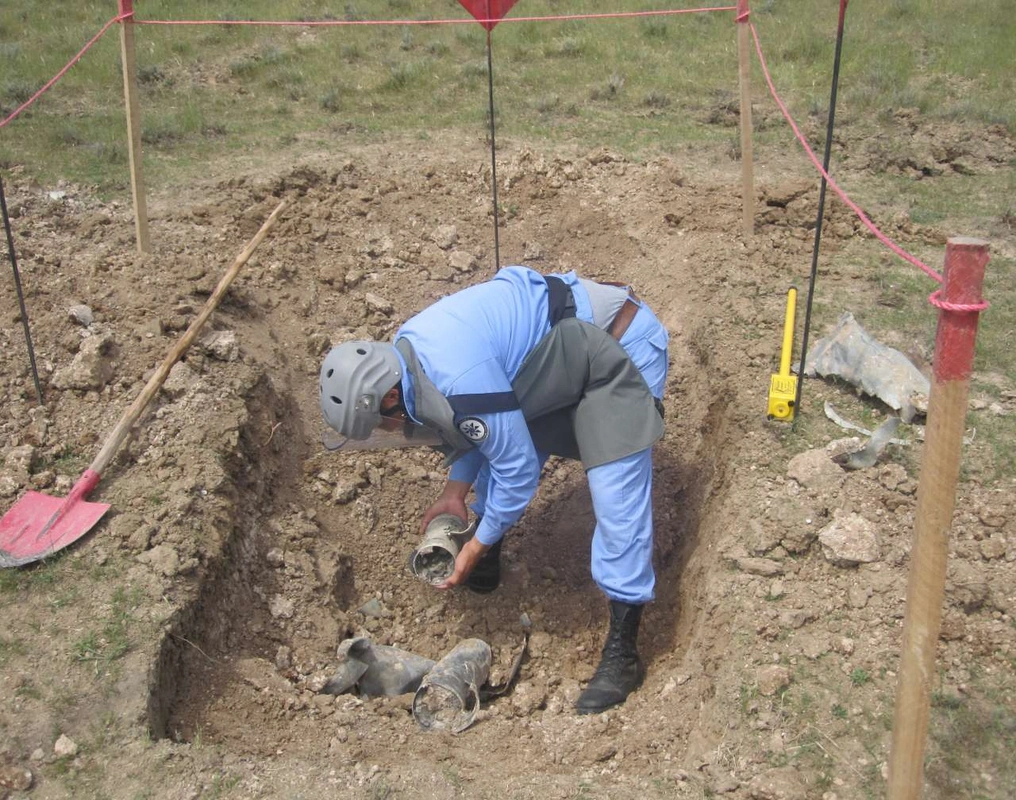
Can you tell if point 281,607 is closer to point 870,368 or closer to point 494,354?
point 494,354

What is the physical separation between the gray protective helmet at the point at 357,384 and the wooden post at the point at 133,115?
2723mm

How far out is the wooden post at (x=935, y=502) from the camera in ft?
6.95

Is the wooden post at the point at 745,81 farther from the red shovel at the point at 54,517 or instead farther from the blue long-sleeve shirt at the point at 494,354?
the red shovel at the point at 54,517

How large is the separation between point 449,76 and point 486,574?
268 inches

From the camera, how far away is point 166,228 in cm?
638

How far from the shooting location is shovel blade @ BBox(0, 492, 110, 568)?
3.80 m

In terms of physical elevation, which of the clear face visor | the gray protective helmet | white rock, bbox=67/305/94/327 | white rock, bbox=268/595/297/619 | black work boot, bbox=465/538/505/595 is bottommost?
black work boot, bbox=465/538/505/595

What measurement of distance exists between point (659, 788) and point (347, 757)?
1.09 meters

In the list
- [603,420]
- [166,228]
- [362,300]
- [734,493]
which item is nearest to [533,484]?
[603,420]

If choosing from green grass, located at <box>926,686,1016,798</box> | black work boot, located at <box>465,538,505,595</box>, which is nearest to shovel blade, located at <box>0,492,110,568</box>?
black work boot, located at <box>465,538,505,595</box>

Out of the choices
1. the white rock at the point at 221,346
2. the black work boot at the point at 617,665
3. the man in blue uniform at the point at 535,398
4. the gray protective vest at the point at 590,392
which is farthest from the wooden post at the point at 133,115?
the black work boot at the point at 617,665

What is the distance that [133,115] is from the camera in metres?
5.38

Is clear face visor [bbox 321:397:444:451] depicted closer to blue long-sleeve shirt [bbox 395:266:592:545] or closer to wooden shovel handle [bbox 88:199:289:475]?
blue long-sleeve shirt [bbox 395:266:592:545]

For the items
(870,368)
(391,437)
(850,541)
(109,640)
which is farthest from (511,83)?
(109,640)
